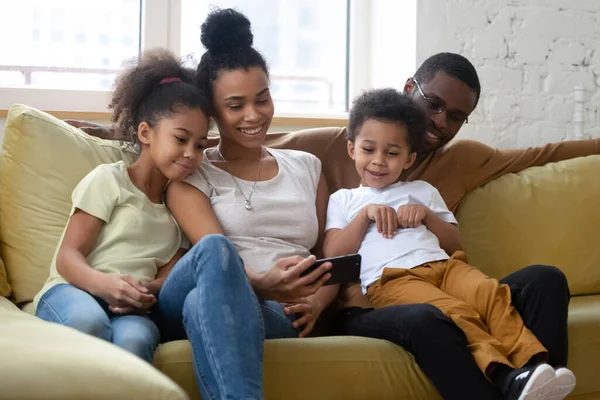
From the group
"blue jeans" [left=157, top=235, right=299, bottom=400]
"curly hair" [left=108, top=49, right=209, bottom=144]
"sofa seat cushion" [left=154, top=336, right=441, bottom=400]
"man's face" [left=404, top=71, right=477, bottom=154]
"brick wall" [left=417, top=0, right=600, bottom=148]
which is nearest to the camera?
"blue jeans" [left=157, top=235, right=299, bottom=400]

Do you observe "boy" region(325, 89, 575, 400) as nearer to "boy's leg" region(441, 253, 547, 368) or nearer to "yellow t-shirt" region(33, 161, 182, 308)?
"boy's leg" region(441, 253, 547, 368)

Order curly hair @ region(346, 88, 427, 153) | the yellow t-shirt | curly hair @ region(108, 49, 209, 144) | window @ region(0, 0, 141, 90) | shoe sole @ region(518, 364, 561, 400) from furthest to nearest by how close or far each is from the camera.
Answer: window @ region(0, 0, 141, 90)
curly hair @ region(346, 88, 427, 153)
curly hair @ region(108, 49, 209, 144)
the yellow t-shirt
shoe sole @ region(518, 364, 561, 400)

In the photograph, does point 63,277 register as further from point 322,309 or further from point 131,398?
point 131,398

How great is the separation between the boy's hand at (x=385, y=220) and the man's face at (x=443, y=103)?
362 millimetres

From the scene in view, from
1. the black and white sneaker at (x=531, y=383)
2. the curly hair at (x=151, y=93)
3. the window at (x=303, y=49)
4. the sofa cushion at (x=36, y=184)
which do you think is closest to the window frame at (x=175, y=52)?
the window at (x=303, y=49)

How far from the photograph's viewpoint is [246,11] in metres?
3.21

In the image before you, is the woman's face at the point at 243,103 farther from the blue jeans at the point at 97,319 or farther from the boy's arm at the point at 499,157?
the boy's arm at the point at 499,157

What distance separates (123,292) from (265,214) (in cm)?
45

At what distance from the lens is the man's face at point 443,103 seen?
2232 mm

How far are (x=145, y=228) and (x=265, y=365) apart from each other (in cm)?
44

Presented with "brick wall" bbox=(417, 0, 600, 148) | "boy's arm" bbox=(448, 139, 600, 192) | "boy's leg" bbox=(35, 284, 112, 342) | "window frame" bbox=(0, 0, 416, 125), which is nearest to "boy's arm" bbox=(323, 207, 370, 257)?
"boy's arm" bbox=(448, 139, 600, 192)

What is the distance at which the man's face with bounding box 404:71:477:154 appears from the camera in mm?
2232

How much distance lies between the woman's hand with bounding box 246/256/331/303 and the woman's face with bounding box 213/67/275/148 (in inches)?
16.8

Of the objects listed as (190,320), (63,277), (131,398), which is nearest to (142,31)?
(63,277)
